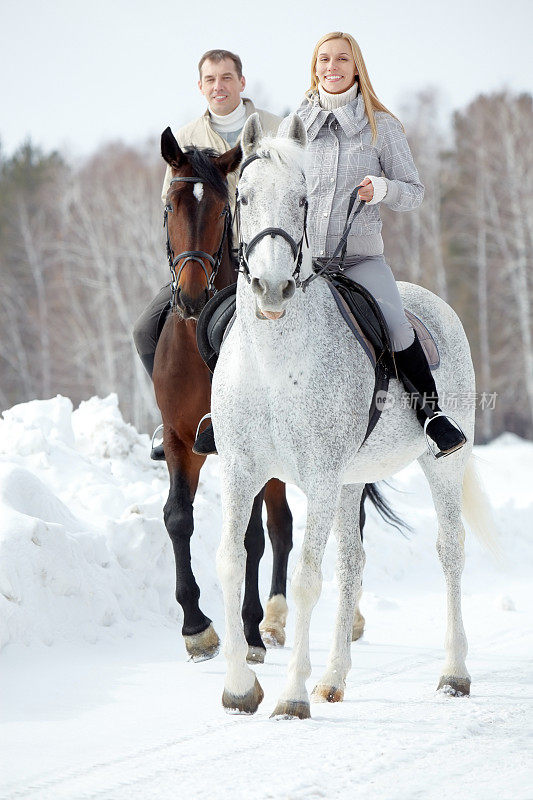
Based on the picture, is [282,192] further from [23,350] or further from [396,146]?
[23,350]

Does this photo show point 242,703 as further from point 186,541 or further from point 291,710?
point 186,541

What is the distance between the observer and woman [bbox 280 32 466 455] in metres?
5.33

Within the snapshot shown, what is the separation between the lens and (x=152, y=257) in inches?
1061

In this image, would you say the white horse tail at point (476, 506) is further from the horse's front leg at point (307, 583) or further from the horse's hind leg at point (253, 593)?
the horse's front leg at point (307, 583)

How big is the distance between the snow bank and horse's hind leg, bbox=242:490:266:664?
2.99 feet

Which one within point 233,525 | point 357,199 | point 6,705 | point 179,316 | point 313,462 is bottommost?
point 6,705

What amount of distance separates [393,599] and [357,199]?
4.38 m

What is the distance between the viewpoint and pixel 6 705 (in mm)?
4941

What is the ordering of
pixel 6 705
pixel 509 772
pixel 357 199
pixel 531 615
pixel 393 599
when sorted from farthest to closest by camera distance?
pixel 393 599
pixel 531 615
pixel 357 199
pixel 6 705
pixel 509 772

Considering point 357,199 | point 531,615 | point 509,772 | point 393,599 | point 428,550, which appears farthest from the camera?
point 428,550

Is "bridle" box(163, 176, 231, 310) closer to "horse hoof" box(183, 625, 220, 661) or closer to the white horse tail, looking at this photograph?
"horse hoof" box(183, 625, 220, 661)

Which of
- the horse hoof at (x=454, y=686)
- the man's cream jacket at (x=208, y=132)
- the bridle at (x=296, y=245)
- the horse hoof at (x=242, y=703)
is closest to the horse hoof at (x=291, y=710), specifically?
the horse hoof at (x=242, y=703)

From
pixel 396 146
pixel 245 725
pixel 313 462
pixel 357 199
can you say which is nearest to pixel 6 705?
pixel 245 725

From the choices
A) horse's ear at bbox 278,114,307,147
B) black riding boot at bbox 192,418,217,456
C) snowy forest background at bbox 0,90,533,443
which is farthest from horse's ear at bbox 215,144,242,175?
snowy forest background at bbox 0,90,533,443
